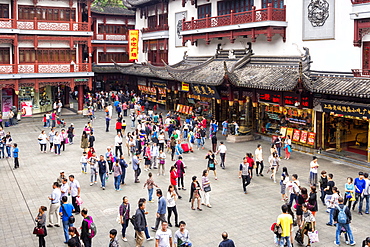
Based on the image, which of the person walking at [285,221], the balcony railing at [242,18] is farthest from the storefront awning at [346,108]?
the person walking at [285,221]

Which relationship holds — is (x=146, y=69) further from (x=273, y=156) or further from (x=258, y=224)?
(x=258, y=224)

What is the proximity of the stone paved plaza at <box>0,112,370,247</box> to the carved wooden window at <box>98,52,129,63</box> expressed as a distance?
1232 inches

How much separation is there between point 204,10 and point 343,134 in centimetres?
1857

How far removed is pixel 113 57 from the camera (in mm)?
60719

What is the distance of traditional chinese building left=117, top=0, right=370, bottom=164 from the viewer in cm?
2570

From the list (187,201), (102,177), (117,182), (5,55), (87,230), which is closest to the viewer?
(87,230)

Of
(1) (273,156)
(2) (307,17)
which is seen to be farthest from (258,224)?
(2) (307,17)

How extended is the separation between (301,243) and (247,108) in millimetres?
20582

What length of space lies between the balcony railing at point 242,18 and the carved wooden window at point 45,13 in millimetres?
13921

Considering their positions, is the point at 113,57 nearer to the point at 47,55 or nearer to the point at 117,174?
the point at 47,55

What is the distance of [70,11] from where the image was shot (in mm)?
45656

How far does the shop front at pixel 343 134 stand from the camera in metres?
26.7

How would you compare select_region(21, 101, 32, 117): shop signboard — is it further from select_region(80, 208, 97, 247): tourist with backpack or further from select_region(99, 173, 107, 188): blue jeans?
select_region(80, 208, 97, 247): tourist with backpack

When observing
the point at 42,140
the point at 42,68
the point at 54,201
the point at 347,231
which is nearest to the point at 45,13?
the point at 42,68
